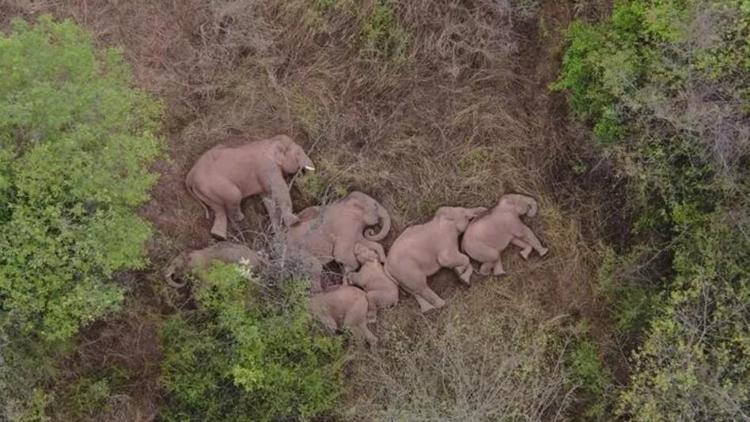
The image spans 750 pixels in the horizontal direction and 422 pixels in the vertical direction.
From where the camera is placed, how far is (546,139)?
6641 mm

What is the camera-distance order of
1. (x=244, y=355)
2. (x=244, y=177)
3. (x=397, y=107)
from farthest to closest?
(x=397, y=107)
(x=244, y=177)
(x=244, y=355)

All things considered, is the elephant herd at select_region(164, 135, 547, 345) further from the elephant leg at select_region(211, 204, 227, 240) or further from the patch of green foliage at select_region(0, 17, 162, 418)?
the patch of green foliage at select_region(0, 17, 162, 418)

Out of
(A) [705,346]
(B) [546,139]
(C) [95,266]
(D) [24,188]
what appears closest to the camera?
(D) [24,188]

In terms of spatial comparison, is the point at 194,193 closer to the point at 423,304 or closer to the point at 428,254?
the point at 428,254

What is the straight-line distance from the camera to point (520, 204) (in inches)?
256

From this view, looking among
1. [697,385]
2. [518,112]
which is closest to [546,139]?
[518,112]

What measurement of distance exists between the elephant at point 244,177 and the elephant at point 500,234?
154 cm

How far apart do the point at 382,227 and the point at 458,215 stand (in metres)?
0.67

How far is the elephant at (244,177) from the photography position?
6297 mm

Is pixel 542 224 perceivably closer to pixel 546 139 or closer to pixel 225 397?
pixel 546 139

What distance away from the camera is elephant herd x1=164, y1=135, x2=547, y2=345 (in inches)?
247

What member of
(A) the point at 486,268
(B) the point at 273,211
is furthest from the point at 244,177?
(A) the point at 486,268

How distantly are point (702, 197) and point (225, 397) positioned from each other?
156 inches

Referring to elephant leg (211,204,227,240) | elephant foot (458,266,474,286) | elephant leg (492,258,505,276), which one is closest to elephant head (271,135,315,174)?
A: elephant leg (211,204,227,240)
